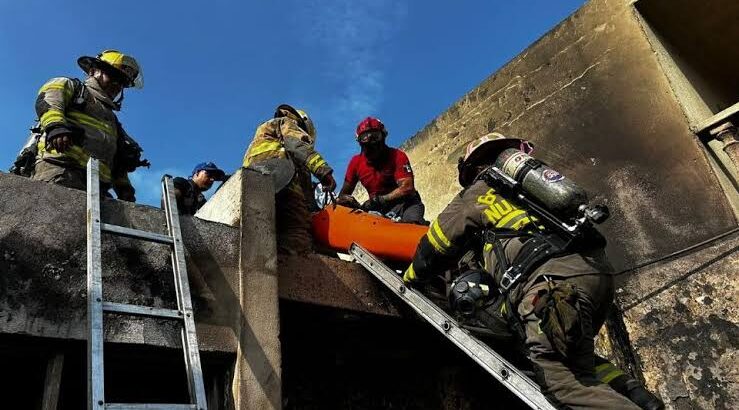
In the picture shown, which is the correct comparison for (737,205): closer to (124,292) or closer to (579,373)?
(579,373)

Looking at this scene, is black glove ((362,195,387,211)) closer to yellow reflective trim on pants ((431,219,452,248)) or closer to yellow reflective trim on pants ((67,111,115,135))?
yellow reflective trim on pants ((431,219,452,248))

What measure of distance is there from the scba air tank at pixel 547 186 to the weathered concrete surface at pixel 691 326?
2.39m

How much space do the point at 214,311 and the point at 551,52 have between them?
16.6 feet

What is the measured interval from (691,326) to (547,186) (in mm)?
2568

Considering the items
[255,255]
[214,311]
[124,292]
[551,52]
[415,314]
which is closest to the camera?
[124,292]

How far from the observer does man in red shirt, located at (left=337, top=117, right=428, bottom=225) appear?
5340mm

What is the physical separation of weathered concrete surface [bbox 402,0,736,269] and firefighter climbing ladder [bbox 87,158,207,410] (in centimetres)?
406

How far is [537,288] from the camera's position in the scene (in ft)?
9.55

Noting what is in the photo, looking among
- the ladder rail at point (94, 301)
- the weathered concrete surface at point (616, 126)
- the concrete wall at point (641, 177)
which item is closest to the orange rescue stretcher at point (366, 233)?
the ladder rail at point (94, 301)

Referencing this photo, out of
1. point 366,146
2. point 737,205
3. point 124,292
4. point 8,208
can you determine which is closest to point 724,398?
point 737,205

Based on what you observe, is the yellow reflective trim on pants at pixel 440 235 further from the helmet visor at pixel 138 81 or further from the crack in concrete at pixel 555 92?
the crack in concrete at pixel 555 92

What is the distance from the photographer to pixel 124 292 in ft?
9.43

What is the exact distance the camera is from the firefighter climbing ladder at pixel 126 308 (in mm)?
2266

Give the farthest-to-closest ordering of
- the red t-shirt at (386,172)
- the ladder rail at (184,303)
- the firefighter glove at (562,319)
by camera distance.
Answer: the red t-shirt at (386,172) < the firefighter glove at (562,319) < the ladder rail at (184,303)
